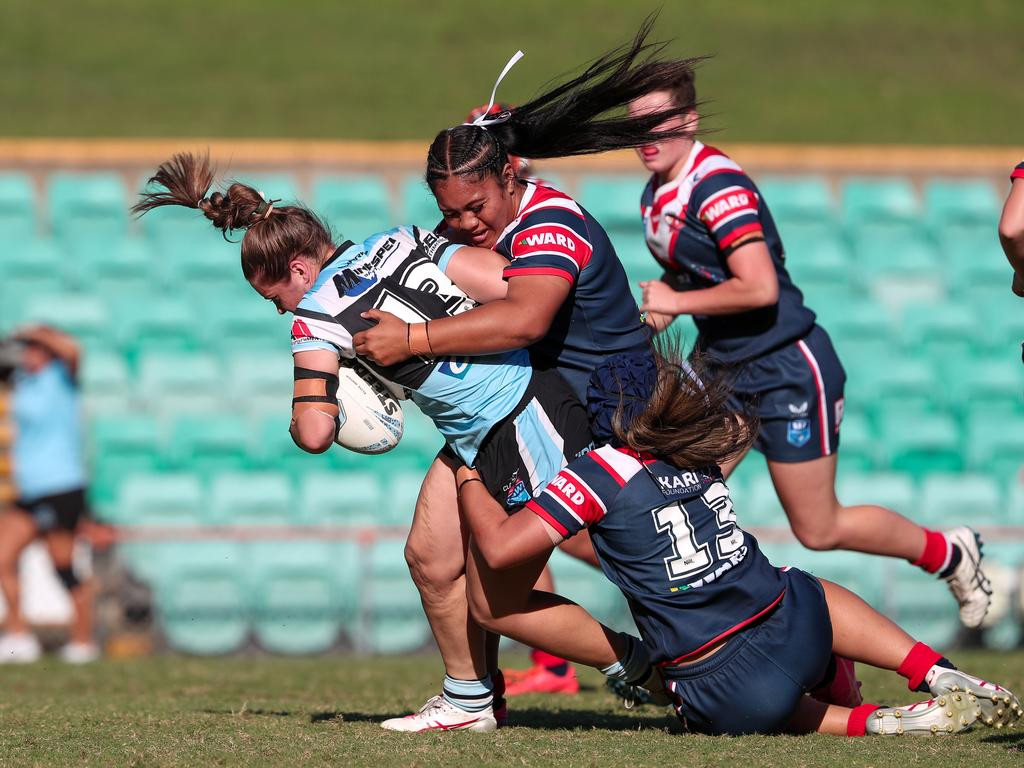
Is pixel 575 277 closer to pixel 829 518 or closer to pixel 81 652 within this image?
pixel 829 518

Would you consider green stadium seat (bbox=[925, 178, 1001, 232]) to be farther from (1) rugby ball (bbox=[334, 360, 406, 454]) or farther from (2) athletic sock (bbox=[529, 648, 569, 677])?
(1) rugby ball (bbox=[334, 360, 406, 454])

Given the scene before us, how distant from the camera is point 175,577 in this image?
9070 mm

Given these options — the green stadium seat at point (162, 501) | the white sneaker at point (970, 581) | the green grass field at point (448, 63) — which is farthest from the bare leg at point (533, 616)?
the green grass field at point (448, 63)

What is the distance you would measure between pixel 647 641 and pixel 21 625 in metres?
6.30

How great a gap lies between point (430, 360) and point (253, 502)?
20.1 ft

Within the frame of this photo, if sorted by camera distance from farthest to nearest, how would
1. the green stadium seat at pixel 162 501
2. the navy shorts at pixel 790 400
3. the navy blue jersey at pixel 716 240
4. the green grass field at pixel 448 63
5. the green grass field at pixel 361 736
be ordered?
the green grass field at pixel 448 63
the green stadium seat at pixel 162 501
the navy shorts at pixel 790 400
the navy blue jersey at pixel 716 240
the green grass field at pixel 361 736

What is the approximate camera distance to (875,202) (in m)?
12.5

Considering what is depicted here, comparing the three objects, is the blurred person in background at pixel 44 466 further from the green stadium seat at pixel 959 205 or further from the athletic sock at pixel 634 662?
the green stadium seat at pixel 959 205

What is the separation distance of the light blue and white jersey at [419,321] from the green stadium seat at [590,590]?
16.6 feet

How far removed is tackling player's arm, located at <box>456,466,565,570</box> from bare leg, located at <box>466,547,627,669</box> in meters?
0.15

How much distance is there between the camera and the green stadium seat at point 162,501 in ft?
32.3

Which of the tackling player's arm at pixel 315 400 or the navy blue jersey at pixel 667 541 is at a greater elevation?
the tackling player's arm at pixel 315 400

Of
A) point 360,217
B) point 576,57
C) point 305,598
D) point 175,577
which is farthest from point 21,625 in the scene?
point 576,57

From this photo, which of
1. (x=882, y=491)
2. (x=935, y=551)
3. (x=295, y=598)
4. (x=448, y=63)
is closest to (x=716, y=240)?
(x=935, y=551)
